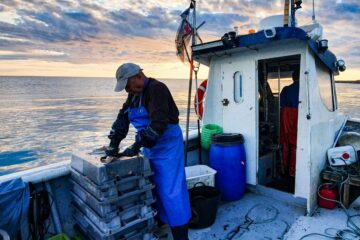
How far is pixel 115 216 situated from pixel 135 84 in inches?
44.4

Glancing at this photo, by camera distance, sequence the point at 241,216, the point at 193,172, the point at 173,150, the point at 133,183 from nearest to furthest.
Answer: the point at 133,183
the point at 173,150
the point at 241,216
the point at 193,172

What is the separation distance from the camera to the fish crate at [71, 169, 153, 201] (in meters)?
2.06

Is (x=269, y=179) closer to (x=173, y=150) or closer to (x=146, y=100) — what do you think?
(x=173, y=150)

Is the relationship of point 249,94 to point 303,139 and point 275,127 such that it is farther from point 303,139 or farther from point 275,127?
point 275,127

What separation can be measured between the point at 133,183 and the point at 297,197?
94.9 inches

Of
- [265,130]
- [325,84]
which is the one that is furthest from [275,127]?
[325,84]

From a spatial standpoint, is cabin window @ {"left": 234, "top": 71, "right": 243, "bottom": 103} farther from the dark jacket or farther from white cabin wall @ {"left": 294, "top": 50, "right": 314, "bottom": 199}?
the dark jacket

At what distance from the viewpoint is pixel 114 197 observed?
2086 millimetres

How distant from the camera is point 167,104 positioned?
7.52 ft

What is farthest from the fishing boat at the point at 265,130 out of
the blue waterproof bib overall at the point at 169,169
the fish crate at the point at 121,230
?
the blue waterproof bib overall at the point at 169,169

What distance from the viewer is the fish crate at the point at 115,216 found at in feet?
6.83

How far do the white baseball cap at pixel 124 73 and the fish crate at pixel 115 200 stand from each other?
900 mm

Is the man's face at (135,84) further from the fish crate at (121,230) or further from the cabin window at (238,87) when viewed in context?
the cabin window at (238,87)

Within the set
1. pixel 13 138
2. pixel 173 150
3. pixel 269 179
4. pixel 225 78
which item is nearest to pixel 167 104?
pixel 173 150
